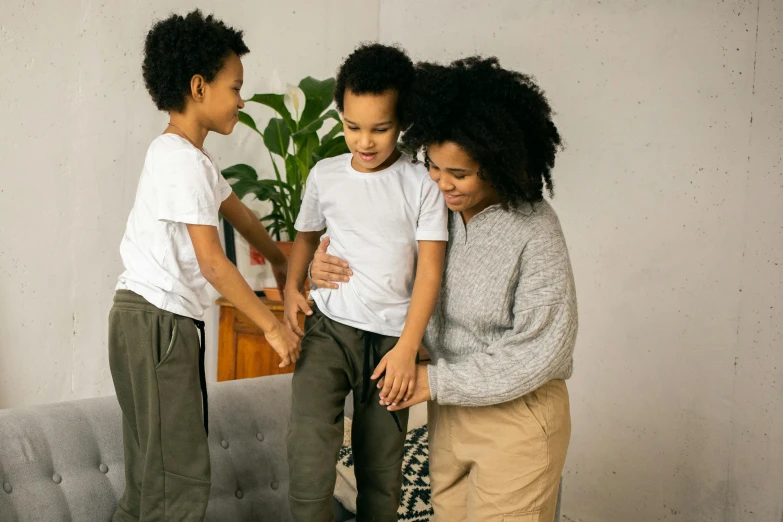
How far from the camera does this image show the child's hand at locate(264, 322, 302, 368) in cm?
137

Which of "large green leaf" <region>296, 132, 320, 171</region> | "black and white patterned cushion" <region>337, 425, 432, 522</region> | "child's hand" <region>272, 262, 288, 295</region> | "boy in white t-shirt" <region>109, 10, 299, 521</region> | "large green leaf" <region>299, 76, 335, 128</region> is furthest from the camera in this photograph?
"large green leaf" <region>296, 132, 320, 171</region>

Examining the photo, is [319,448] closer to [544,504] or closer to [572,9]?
[544,504]

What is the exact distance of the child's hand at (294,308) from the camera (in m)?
1.48

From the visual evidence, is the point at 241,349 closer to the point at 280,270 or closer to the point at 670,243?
the point at 280,270

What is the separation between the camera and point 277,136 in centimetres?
280

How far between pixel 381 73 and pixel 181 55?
0.39 m

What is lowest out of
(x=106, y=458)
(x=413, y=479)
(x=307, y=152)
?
(x=413, y=479)

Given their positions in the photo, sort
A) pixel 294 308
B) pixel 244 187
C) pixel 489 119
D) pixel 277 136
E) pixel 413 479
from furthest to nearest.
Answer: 1. pixel 277 136
2. pixel 244 187
3. pixel 413 479
4. pixel 294 308
5. pixel 489 119

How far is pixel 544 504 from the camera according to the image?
1.33m

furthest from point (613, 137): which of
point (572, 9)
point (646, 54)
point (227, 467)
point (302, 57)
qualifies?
point (227, 467)

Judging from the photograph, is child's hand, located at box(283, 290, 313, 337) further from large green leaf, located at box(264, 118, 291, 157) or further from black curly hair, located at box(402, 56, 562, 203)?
large green leaf, located at box(264, 118, 291, 157)

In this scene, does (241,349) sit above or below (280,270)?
below

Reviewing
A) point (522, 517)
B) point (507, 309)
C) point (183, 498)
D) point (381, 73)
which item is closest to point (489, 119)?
point (381, 73)

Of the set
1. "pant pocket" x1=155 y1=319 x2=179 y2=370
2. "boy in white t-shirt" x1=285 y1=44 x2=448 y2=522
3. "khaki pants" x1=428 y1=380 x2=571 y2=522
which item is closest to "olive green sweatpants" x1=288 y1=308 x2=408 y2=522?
"boy in white t-shirt" x1=285 y1=44 x2=448 y2=522
